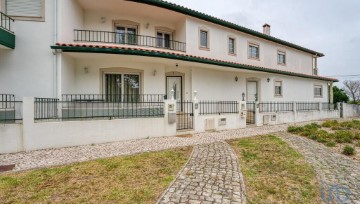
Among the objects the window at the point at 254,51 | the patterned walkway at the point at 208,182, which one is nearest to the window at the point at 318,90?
the window at the point at 254,51

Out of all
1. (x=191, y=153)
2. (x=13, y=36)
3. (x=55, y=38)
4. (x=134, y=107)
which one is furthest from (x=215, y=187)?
(x=13, y=36)

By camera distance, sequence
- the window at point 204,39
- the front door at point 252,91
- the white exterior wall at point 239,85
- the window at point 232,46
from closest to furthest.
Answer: the white exterior wall at point 239,85, the window at point 204,39, the window at point 232,46, the front door at point 252,91

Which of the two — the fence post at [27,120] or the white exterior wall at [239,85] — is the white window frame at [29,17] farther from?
the white exterior wall at [239,85]

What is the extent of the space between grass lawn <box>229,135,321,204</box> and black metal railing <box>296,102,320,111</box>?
1051cm

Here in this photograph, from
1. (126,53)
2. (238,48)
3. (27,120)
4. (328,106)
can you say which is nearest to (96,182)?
(27,120)

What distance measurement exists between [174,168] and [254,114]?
9.89 meters

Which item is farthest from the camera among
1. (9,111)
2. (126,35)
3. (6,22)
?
(126,35)

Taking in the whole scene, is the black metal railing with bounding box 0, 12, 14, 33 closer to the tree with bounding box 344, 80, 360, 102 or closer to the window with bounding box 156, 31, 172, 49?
the window with bounding box 156, 31, 172, 49

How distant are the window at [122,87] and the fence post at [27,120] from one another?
170 inches

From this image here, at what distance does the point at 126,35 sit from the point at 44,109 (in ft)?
21.7

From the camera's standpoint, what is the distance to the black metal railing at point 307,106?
56.2 ft

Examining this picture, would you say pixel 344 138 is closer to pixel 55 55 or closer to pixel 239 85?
pixel 239 85

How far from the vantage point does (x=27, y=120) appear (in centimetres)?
752

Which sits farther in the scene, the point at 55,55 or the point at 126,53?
the point at 126,53
